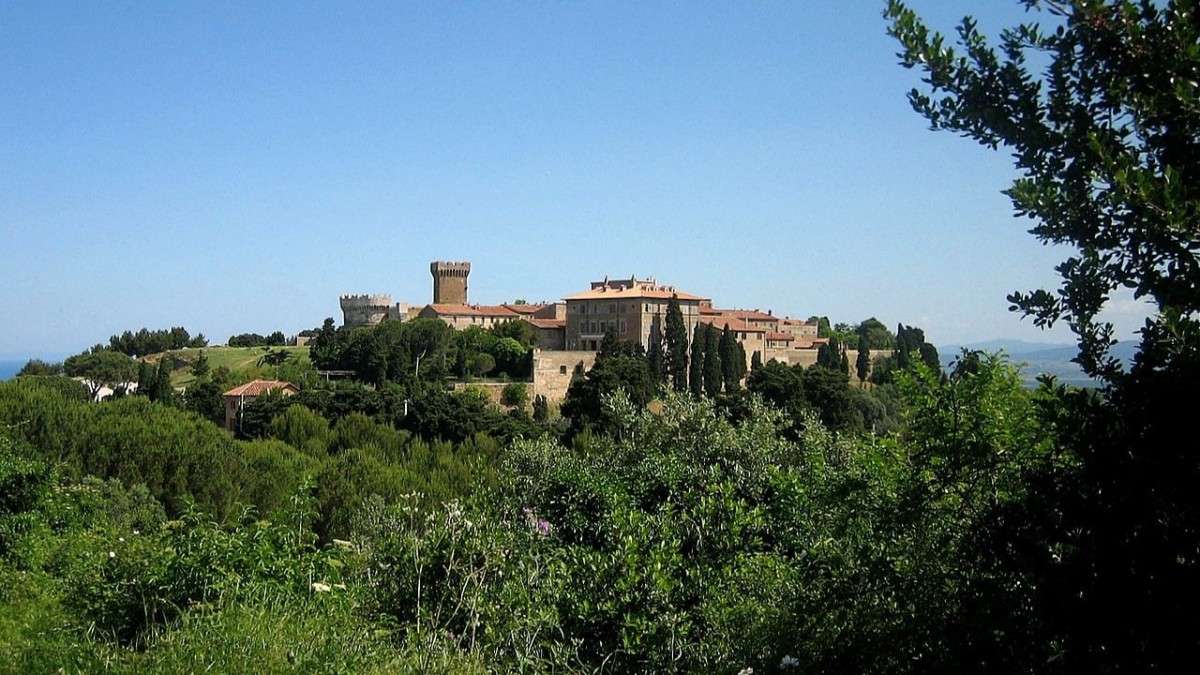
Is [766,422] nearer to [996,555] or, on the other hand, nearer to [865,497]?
[865,497]

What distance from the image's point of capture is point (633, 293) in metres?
73.4

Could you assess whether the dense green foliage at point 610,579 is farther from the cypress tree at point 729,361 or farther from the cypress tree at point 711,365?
the cypress tree at point 729,361

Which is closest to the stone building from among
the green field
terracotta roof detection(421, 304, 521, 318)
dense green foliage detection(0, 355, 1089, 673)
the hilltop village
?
the hilltop village

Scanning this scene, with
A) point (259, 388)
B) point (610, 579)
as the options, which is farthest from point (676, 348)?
point (610, 579)

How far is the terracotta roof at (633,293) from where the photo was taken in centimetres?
7279

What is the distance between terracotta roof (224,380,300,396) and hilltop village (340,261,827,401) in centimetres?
1552

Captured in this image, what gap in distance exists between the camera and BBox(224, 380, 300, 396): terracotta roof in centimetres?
4724

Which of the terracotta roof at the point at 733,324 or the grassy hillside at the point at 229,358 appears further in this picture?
the terracotta roof at the point at 733,324

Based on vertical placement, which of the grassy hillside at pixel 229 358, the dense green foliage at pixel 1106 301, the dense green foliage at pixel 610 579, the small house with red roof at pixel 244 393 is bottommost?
the small house with red roof at pixel 244 393

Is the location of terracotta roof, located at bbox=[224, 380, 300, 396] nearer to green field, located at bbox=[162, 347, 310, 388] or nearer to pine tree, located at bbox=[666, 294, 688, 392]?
green field, located at bbox=[162, 347, 310, 388]

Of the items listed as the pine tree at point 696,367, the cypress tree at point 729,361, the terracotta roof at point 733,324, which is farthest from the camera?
the terracotta roof at point 733,324

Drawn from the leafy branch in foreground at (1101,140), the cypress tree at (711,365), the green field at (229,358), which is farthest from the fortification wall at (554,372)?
the leafy branch in foreground at (1101,140)

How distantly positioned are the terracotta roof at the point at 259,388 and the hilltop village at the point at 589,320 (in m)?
15.5

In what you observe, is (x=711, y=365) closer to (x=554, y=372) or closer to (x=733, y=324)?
(x=554, y=372)
